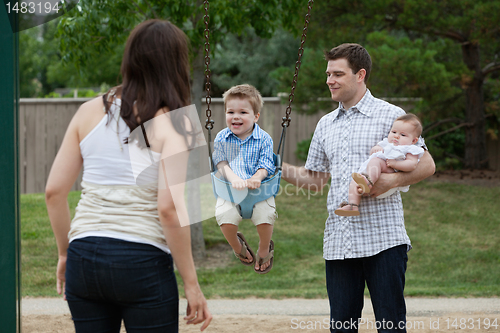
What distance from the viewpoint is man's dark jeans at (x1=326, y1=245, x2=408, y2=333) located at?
8.43 ft

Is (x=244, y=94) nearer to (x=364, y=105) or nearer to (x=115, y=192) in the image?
(x=364, y=105)

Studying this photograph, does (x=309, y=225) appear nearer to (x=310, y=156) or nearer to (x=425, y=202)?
(x=425, y=202)

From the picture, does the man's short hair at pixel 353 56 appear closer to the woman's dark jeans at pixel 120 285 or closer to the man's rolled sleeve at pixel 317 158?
the man's rolled sleeve at pixel 317 158

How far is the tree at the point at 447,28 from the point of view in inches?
327

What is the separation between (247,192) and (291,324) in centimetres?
200

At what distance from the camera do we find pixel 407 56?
767 cm

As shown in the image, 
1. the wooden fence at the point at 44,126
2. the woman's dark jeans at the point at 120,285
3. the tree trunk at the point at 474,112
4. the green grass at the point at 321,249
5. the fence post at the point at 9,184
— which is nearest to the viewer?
the woman's dark jeans at the point at 120,285

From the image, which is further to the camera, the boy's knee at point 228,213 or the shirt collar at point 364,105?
the boy's knee at point 228,213

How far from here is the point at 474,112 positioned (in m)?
10.3

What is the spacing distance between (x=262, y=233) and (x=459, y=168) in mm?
9577

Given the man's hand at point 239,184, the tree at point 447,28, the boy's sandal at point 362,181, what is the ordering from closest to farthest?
the boy's sandal at point 362,181
the man's hand at point 239,184
the tree at point 447,28

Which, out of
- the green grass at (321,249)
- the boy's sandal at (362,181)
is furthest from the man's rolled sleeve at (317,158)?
the green grass at (321,249)

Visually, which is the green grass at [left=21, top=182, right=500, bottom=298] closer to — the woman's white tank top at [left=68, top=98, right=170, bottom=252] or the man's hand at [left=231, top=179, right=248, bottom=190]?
the man's hand at [left=231, top=179, right=248, bottom=190]

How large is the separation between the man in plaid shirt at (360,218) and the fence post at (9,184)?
2022 mm
